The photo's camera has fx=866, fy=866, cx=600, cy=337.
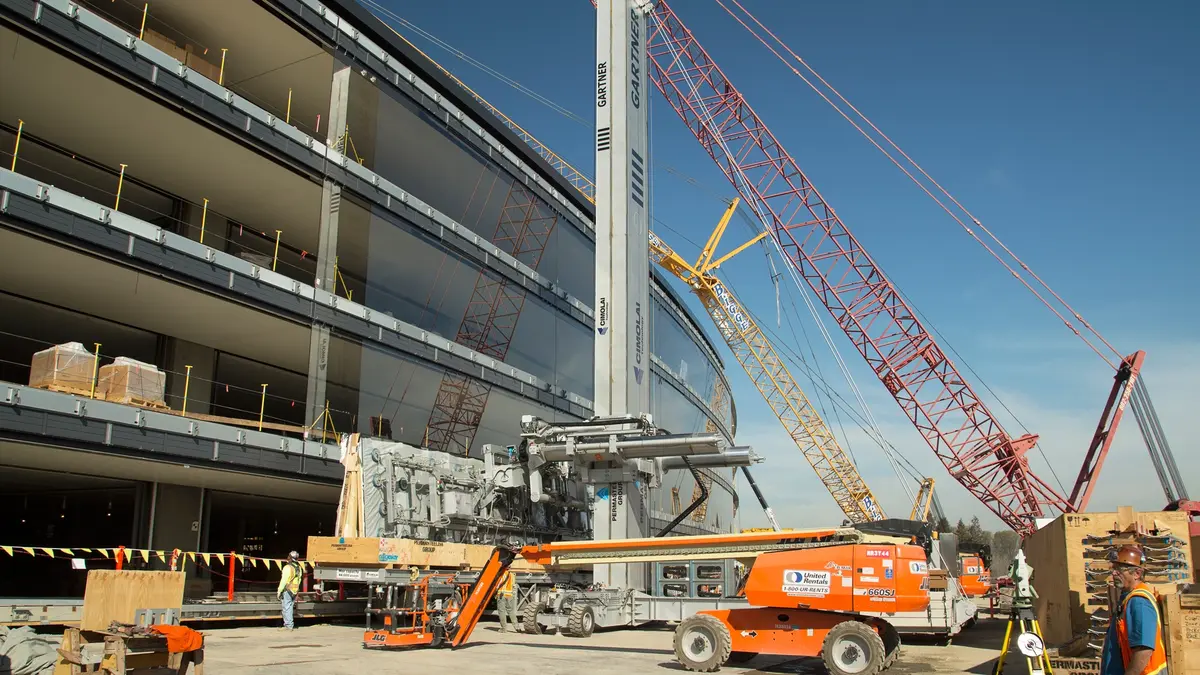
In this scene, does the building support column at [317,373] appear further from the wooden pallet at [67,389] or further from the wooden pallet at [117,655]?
the wooden pallet at [117,655]

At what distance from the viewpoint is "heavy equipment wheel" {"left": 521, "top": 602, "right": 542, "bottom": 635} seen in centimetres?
1984

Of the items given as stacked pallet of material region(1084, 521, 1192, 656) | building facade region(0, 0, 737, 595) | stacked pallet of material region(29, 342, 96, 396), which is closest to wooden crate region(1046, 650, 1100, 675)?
stacked pallet of material region(1084, 521, 1192, 656)

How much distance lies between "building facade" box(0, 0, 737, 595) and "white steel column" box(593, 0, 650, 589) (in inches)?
238

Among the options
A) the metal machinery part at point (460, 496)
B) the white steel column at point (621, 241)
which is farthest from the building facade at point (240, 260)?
the white steel column at point (621, 241)

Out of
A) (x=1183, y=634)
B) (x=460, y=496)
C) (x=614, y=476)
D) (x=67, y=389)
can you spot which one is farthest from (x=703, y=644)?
(x=67, y=389)

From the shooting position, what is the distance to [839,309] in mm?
46969

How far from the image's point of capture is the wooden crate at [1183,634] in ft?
29.1

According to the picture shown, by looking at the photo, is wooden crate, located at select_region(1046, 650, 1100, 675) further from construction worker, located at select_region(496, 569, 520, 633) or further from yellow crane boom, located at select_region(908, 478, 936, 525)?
yellow crane boom, located at select_region(908, 478, 936, 525)

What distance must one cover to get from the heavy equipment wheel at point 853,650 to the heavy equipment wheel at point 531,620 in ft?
27.5

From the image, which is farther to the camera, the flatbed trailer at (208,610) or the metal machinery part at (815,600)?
the flatbed trailer at (208,610)

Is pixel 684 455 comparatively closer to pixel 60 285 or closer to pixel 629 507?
pixel 629 507

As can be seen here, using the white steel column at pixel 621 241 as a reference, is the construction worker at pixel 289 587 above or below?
below

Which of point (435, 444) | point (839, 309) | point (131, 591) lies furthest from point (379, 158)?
point (839, 309)

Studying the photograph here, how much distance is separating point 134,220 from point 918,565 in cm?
Result: 1804
